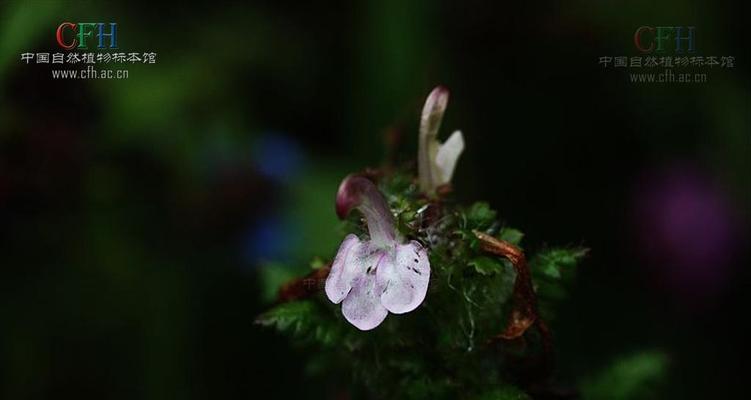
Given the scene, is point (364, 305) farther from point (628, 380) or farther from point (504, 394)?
point (628, 380)

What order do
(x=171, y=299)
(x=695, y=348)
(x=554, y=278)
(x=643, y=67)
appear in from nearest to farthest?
(x=554, y=278) → (x=643, y=67) → (x=171, y=299) → (x=695, y=348)

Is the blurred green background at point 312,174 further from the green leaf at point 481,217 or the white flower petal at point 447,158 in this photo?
the green leaf at point 481,217

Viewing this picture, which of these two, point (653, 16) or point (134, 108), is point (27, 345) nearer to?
point (134, 108)

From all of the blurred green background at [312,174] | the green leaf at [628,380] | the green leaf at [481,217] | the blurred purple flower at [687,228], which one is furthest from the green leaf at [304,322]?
the blurred purple flower at [687,228]

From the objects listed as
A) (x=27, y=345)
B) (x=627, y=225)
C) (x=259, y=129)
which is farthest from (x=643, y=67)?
(x=27, y=345)

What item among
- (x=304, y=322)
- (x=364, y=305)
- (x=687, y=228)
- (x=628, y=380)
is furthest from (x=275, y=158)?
(x=364, y=305)
